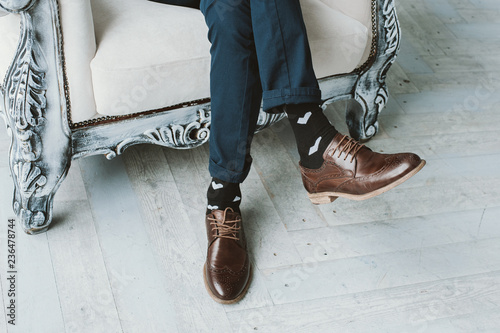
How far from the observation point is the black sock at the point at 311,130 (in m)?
1.12

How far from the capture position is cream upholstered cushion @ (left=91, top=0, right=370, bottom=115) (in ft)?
3.61

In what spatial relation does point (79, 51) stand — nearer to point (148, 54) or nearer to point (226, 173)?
point (148, 54)

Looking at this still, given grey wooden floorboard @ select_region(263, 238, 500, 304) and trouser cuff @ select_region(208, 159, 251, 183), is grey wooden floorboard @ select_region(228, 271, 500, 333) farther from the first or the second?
trouser cuff @ select_region(208, 159, 251, 183)

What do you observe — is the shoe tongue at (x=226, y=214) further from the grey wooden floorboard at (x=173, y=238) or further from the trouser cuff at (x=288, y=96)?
the trouser cuff at (x=288, y=96)

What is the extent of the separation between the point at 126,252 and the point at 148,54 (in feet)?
1.37

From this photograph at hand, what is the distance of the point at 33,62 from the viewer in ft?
3.41

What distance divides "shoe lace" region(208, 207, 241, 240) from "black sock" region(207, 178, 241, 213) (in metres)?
0.02

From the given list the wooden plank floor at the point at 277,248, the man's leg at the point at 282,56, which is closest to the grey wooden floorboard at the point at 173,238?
the wooden plank floor at the point at 277,248

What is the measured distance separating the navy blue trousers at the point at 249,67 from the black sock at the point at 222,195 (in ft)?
0.15

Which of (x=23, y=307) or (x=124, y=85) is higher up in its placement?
(x=124, y=85)

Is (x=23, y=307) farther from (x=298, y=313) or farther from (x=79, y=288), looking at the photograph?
(x=298, y=313)

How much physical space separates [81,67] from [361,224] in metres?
0.72

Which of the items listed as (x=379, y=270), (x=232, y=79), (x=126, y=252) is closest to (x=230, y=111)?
(x=232, y=79)

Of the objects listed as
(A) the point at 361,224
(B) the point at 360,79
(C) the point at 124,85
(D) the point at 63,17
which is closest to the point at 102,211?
(C) the point at 124,85
